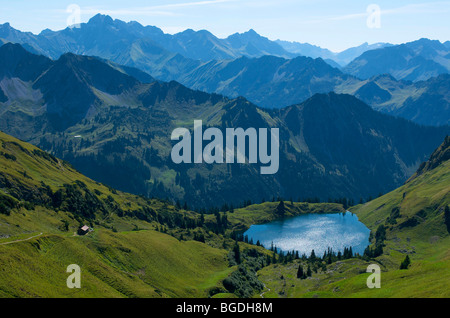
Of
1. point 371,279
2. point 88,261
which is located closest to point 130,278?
point 88,261

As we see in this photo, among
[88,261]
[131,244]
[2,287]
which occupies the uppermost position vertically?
[131,244]

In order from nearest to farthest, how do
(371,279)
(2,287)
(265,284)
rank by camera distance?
(2,287) → (371,279) → (265,284)

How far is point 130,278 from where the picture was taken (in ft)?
487

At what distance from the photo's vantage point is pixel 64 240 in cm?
14700
